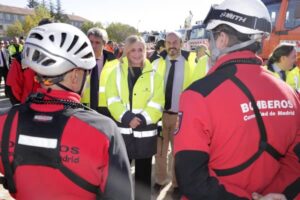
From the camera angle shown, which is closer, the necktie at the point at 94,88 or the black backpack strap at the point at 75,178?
the black backpack strap at the point at 75,178

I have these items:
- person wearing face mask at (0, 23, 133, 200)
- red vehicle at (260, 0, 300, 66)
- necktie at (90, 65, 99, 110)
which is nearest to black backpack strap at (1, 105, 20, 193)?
person wearing face mask at (0, 23, 133, 200)

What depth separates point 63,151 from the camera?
1334 millimetres

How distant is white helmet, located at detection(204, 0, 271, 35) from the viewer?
158 cm

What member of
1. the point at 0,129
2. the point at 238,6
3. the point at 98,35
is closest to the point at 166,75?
the point at 98,35

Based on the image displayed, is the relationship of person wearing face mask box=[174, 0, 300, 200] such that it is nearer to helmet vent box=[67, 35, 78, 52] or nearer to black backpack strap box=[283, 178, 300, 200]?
black backpack strap box=[283, 178, 300, 200]

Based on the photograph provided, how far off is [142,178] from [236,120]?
231cm

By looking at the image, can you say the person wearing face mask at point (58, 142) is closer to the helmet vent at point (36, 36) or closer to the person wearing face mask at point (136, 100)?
the helmet vent at point (36, 36)

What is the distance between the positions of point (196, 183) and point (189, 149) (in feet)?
0.56

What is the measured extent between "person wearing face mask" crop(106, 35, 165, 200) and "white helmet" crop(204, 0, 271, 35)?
1.73 metres

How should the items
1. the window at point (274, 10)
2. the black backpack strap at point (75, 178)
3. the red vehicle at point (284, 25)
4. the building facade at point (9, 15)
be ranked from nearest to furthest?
the black backpack strap at point (75, 178), the red vehicle at point (284, 25), the window at point (274, 10), the building facade at point (9, 15)

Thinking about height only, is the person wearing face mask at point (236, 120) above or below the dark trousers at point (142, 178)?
above

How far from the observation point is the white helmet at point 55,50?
57.5 inches

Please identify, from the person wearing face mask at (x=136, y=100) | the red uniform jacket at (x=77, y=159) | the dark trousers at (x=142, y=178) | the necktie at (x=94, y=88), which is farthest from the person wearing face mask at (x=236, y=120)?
the necktie at (x=94, y=88)

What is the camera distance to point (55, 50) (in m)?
1.48
